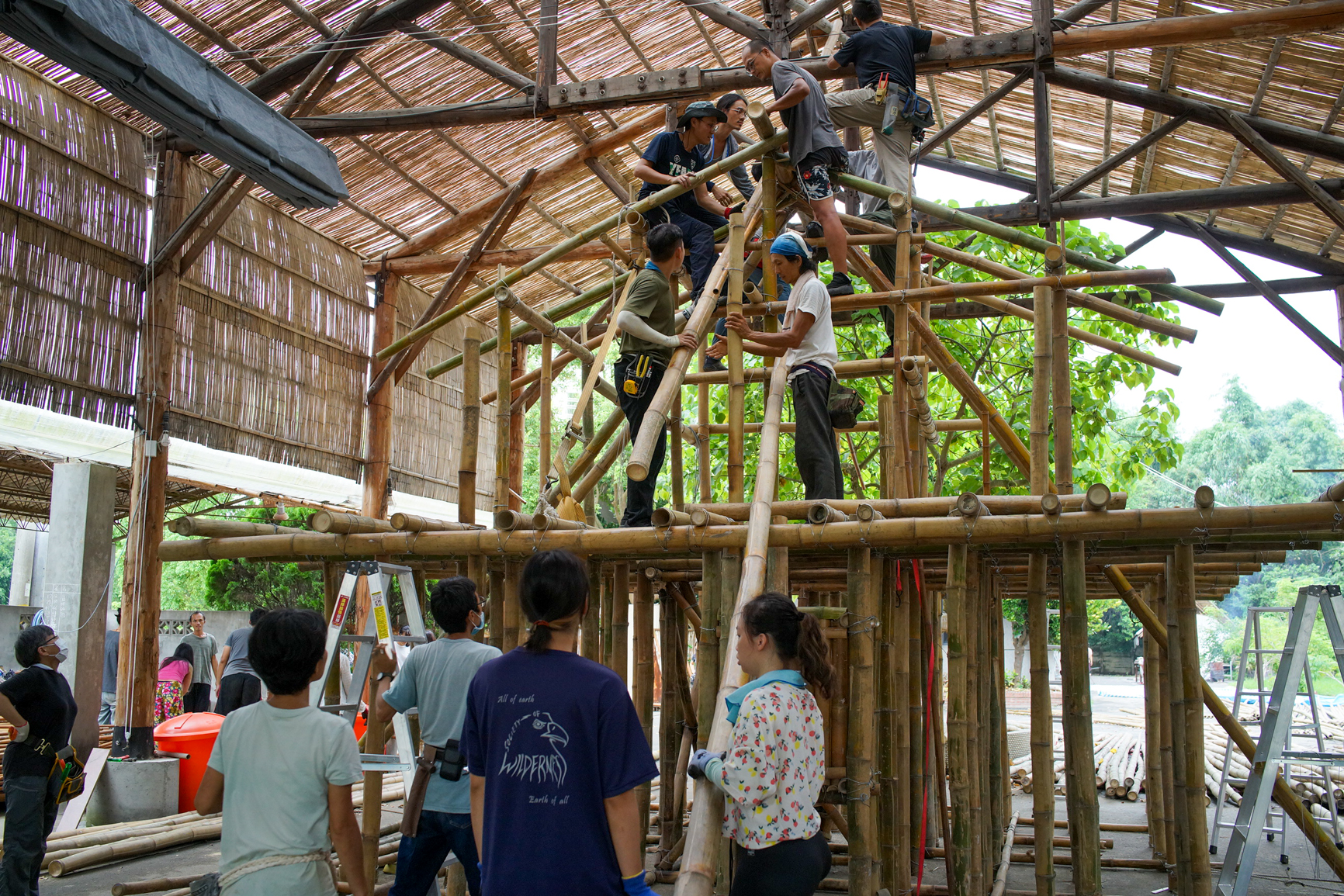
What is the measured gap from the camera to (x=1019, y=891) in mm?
5742

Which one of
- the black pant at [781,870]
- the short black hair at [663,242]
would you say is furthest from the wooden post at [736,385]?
the black pant at [781,870]

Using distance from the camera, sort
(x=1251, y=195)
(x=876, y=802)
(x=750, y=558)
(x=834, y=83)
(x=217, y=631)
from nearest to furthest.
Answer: (x=750, y=558)
(x=876, y=802)
(x=1251, y=195)
(x=834, y=83)
(x=217, y=631)

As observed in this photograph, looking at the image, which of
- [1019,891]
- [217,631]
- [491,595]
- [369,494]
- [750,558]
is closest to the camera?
[750,558]

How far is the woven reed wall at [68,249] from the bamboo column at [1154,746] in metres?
7.56

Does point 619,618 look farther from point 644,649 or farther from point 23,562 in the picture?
point 23,562

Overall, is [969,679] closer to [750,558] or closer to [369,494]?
[750,558]

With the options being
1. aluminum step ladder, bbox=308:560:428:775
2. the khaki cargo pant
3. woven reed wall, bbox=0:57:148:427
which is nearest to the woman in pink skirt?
woven reed wall, bbox=0:57:148:427

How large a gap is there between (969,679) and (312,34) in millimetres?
6875

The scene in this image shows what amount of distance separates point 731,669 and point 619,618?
202cm

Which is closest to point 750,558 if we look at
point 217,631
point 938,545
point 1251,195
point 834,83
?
point 938,545

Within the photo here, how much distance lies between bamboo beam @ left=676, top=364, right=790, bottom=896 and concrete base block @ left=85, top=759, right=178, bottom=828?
17.2 feet

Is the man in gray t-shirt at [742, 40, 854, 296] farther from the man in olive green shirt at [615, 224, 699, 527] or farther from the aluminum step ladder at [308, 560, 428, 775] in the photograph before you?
the aluminum step ladder at [308, 560, 428, 775]

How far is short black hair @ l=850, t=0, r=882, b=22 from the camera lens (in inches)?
249

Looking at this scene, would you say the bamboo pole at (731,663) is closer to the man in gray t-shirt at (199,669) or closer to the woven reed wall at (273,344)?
the woven reed wall at (273,344)
